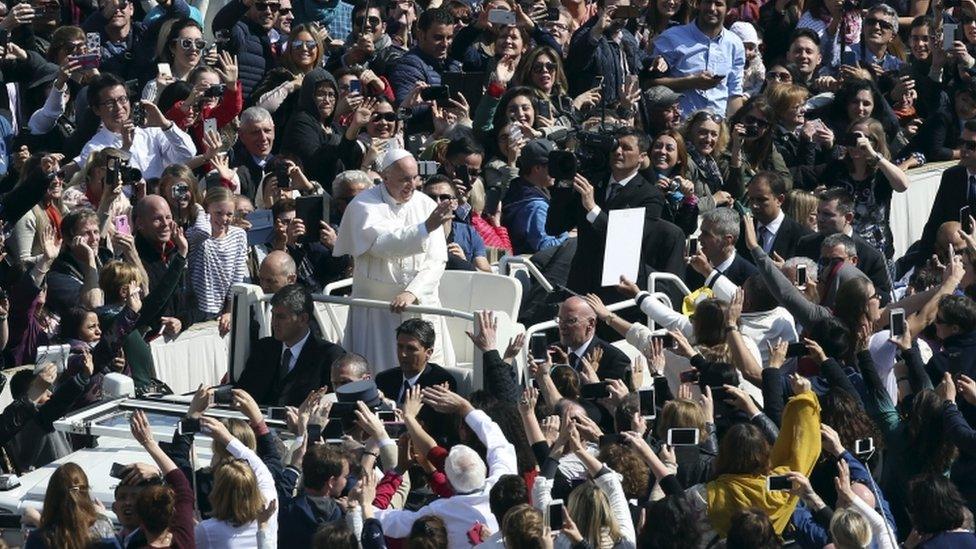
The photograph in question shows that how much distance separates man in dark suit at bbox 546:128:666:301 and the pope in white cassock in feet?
4.33

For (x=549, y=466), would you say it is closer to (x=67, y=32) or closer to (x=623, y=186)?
(x=623, y=186)

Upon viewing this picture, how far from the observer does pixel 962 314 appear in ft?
47.7

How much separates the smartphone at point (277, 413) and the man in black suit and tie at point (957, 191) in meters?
6.08

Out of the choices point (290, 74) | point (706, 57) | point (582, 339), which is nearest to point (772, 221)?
point (582, 339)

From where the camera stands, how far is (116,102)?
686 inches

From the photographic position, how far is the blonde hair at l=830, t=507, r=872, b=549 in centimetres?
1159

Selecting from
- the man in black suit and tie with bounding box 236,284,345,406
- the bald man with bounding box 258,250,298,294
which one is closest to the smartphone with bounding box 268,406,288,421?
the man in black suit and tie with bounding box 236,284,345,406

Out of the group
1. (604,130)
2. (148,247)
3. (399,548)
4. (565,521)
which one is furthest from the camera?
(604,130)

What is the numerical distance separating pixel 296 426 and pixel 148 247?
335 centimetres

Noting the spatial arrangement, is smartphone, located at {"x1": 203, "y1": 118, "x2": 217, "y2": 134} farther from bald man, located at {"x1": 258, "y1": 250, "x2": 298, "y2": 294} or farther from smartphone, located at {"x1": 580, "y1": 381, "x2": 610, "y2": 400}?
smartphone, located at {"x1": 580, "y1": 381, "x2": 610, "y2": 400}

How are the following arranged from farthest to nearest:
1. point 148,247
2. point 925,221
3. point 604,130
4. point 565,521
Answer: point 925,221 → point 604,130 → point 148,247 → point 565,521

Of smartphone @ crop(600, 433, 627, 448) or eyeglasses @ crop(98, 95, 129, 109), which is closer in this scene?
smartphone @ crop(600, 433, 627, 448)

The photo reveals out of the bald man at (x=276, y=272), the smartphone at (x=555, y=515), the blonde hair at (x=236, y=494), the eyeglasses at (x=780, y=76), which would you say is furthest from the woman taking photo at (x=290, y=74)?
the smartphone at (x=555, y=515)

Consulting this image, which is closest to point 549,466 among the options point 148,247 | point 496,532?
point 496,532
